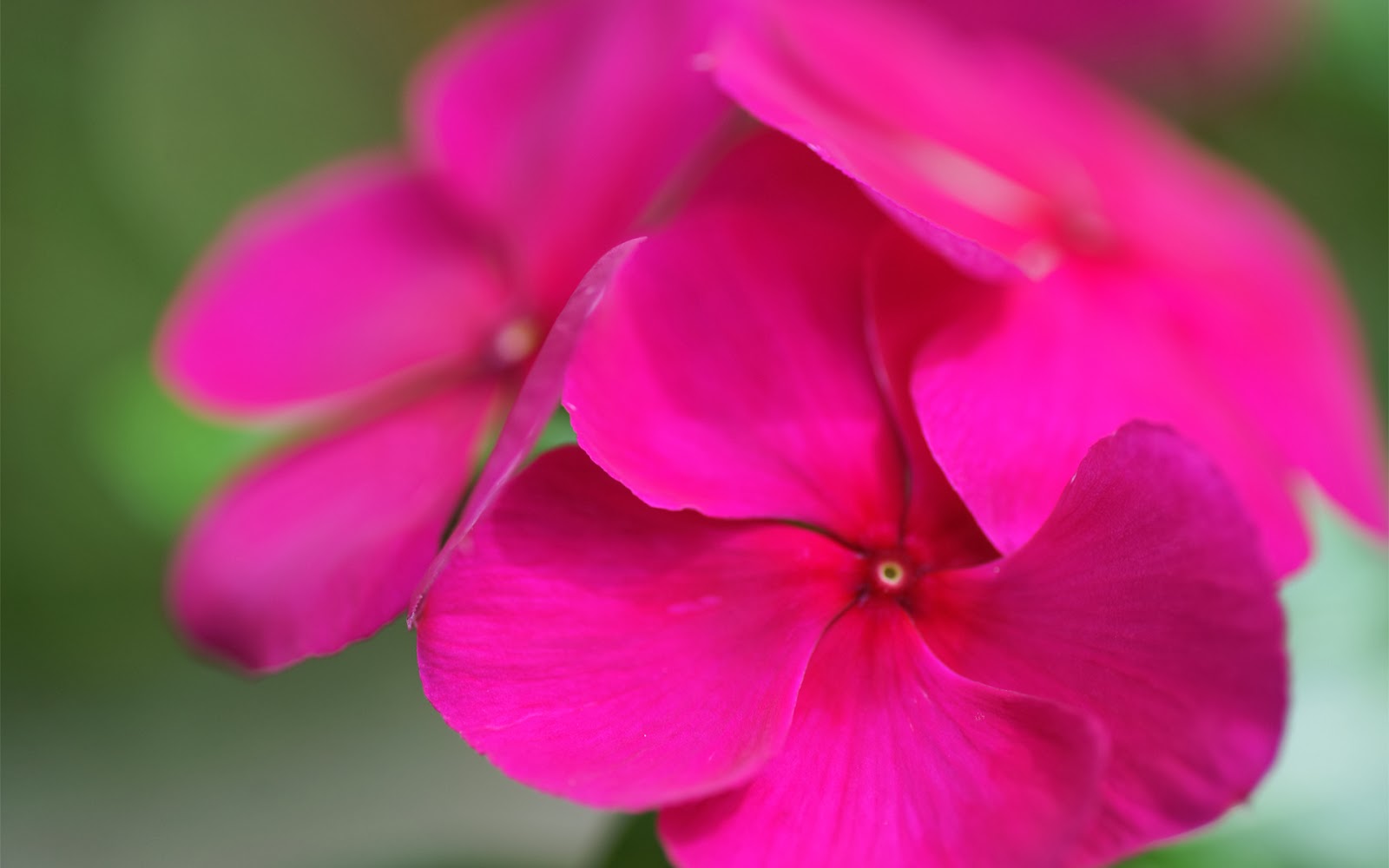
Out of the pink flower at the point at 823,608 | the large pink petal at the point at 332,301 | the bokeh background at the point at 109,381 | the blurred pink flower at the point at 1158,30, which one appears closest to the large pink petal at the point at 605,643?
the pink flower at the point at 823,608

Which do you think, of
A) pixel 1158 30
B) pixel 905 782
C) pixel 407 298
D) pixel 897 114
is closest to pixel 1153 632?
pixel 905 782

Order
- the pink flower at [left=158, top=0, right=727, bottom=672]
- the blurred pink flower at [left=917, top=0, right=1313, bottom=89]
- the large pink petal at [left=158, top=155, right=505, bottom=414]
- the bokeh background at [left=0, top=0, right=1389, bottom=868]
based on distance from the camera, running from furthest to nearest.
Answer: the bokeh background at [left=0, top=0, right=1389, bottom=868], the blurred pink flower at [left=917, top=0, right=1313, bottom=89], the large pink petal at [left=158, top=155, right=505, bottom=414], the pink flower at [left=158, top=0, right=727, bottom=672]

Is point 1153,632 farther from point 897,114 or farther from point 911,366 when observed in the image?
point 897,114

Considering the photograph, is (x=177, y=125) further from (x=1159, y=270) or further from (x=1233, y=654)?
(x=1233, y=654)

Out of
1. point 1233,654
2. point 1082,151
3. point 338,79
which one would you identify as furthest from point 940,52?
point 338,79

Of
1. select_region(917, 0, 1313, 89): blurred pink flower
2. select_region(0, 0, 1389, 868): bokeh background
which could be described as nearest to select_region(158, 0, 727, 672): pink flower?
select_region(917, 0, 1313, 89): blurred pink flower

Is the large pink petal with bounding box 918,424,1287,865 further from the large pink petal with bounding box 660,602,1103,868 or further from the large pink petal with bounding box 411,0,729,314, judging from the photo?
the large pink petal with bounding box 411,0,729,314

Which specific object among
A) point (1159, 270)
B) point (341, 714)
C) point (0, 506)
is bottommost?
point (341, 714)
